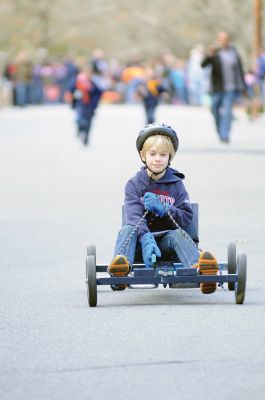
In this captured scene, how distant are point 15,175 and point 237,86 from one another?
6950 mm

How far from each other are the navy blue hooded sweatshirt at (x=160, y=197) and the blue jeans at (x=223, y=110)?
17707mm

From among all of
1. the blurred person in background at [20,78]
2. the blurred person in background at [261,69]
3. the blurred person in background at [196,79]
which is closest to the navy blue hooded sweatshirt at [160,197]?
the blurred person in background at [261,69]

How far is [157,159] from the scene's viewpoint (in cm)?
908

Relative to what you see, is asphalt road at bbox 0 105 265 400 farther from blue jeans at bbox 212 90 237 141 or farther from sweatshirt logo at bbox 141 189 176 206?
blue jeans at bbox 212 90 237 141

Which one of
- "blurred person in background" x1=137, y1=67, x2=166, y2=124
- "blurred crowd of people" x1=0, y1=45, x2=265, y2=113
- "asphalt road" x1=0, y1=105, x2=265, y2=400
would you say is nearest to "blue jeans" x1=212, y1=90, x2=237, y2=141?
"blurred person in background" x1=137, y1=67, x2=166, y2=124

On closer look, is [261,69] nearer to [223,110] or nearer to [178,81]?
[178,81]

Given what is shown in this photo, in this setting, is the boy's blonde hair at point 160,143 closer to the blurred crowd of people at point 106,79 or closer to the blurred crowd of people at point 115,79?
the blurred crowd of people at point 115,79

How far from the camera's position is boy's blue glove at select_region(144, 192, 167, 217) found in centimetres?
889

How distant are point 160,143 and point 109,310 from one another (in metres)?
1.07

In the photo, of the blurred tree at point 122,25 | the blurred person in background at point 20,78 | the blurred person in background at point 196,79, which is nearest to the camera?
the blurred person in background at point 196,79

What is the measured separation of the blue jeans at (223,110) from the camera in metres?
26.9

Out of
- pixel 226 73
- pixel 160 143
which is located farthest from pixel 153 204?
pixel 226 73

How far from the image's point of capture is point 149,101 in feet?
102

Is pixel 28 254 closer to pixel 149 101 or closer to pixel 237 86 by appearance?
pixel 237 86
